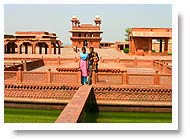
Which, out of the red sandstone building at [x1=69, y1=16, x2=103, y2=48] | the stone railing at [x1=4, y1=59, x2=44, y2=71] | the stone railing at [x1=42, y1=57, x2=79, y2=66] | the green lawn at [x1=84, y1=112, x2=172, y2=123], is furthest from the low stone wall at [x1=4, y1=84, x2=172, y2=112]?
the red sandstone building at [x1=69, y1=16, x2=103, y2=48]

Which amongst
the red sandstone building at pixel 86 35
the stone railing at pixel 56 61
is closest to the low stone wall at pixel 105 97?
the stone railing at pixel 56 61

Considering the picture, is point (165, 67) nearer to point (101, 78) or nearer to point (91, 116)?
point (101, 78)

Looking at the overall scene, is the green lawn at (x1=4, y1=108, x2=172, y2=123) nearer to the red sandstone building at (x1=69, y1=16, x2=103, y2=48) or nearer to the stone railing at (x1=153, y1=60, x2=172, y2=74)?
the stone railing at (x1=153, y1=60, x2=172, y2=74)

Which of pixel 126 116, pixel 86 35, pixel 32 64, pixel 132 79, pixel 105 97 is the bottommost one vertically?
pixel 126 116

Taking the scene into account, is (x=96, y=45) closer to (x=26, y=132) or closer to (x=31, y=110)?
(x=31, y=110)

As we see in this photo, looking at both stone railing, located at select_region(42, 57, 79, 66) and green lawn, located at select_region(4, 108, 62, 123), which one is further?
stone railing, located at select_region(42, 57, 79, 66)

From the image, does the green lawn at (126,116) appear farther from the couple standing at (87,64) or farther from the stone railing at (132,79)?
the couple standing at (87,64)

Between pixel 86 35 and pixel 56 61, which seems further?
pixel 86 35

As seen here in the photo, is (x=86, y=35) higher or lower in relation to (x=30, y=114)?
higher

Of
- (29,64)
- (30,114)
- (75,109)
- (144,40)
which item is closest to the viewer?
(75,109)

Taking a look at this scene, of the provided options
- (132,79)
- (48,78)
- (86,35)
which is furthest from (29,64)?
(86,35)

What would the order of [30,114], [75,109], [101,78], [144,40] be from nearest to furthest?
[75,109], [30,114], [101,78], [144,40]
